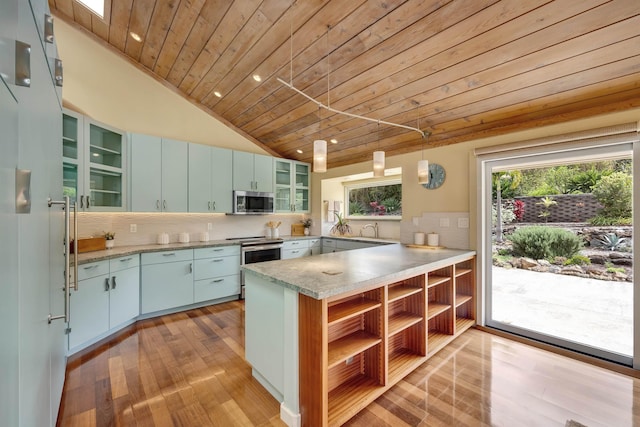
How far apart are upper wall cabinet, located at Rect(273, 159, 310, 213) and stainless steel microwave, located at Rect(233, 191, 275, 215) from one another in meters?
0.28

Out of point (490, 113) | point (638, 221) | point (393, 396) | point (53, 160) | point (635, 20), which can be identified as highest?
point (635, 20)

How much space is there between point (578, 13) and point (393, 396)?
2877mm

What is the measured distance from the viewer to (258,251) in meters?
4.16

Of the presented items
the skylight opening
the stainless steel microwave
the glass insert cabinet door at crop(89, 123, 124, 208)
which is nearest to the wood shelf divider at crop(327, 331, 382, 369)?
the stainless steel microwave

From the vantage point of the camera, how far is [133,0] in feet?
8.49

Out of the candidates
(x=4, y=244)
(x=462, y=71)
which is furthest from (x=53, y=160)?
(x=462, y=71)

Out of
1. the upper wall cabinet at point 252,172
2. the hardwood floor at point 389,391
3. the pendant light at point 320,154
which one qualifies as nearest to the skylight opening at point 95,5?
the upper wall cabinet at point 252,172

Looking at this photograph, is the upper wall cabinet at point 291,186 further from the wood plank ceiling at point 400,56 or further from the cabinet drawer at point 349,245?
the wood plank ceiling at point 400,56

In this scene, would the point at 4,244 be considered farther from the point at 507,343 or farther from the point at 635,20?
the point at 507,343

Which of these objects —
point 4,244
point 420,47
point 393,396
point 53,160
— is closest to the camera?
point 4,244

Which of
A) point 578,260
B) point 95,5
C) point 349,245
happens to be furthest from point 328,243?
point 95,5

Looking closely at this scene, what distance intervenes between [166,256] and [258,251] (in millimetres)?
1266

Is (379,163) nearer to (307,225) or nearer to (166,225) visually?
(307,225)

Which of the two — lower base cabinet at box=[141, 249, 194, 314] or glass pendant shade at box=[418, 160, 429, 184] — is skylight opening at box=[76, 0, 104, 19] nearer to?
lower base cabinet at box=[141, 249, 194, 314]
